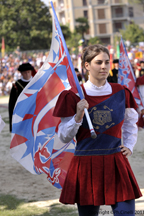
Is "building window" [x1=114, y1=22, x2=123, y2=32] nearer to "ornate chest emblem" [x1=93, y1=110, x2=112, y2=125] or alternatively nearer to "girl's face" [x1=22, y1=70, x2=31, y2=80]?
"girl's face" [x1=22, y1=70, x2=31, y2=80]

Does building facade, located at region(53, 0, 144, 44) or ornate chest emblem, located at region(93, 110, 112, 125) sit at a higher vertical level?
building facade, located at region(53, 0, 144, 44)

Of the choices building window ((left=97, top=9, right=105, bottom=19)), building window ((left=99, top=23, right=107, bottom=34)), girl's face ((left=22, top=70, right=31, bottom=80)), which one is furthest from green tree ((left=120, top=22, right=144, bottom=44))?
girl's face ((left=22, top=70, right=31, bottom=80))

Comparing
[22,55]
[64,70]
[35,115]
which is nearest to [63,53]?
[64,70]

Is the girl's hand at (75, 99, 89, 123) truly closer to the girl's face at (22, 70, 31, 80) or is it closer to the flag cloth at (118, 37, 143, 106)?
the girl's face at (22, 70, 31, 80)

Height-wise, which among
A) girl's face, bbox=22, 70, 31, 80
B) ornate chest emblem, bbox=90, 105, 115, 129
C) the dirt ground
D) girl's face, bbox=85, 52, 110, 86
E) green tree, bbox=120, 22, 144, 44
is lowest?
the dirt ground

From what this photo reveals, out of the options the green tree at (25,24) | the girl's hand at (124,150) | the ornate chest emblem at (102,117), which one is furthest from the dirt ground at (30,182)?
the green tree at (25,24)

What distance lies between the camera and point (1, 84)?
23781mm

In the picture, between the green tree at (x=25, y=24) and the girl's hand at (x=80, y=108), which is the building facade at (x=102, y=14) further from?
the girl's hand at (x=80, y=108)

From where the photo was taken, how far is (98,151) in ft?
8.88

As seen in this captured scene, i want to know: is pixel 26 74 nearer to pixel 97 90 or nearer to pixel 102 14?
pixel 97 90

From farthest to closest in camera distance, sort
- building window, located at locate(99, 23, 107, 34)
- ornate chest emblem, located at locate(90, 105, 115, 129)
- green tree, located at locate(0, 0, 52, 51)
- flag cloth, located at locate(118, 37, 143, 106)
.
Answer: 1. building window, located at locate(99, 23, 107, 34)
2. green tree, located at locate(0, 0, 52, 51)
3. flag cloth, located at locate(118, 37, 143, 106)
4. ornate chest emblem, located at locate(90, 105, 115, 129)


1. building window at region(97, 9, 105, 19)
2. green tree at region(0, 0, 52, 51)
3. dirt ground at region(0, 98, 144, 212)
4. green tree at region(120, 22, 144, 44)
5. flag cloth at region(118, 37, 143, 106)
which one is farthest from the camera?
building window at region(97, 9, 105, 19)

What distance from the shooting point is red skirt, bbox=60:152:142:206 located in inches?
104

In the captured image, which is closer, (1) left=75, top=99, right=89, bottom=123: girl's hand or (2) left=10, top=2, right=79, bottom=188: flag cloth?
(1) left=75, top=99, right=89, bottom=123: girl's hand
